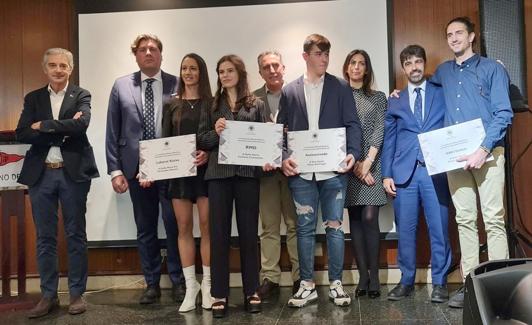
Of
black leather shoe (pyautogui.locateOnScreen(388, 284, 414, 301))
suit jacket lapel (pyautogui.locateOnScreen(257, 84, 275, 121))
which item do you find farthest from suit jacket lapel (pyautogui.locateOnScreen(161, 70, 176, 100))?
black leather shoe (pyautogui.locateOnScreen(388, 284, 414, 301))

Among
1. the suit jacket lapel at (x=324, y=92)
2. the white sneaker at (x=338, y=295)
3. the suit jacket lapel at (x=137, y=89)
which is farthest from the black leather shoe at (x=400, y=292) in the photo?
the suit jacket lapel at (x=137, y=89)

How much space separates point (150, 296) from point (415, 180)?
1894 mm

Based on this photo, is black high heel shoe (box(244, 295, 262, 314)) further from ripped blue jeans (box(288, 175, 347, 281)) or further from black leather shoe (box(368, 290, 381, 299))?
black leather shoe (box(368, 290, 381, 299))

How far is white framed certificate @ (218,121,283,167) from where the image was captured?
274 centimetres

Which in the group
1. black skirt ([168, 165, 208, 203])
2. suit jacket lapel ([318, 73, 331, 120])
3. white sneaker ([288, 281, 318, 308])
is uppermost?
suit jacket lapel ([318, 73, 331, 120])

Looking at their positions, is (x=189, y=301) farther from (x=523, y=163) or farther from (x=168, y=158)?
(x=523, y=163)

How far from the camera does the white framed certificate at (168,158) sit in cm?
283

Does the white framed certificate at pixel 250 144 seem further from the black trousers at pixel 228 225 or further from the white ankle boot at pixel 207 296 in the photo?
the white ankle boot at pixel 207 296

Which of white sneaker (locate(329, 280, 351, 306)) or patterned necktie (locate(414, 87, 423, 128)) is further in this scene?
patterned necktie (locate(414, 87, 423, 128))

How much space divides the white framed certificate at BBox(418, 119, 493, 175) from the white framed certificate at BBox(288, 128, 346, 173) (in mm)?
502

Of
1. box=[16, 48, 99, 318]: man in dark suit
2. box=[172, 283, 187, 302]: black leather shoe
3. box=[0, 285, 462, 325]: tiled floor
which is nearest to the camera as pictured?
box=[0, 285, 462, 325]: tiled floor

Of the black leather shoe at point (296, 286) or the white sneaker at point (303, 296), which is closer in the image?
the white sneaker at point (303, 296)

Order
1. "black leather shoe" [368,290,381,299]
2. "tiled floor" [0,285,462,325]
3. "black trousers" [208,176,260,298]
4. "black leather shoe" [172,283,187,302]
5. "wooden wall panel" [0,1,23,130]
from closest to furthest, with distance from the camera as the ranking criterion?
"tiled floor" [0,285,462,325] → "black trousers" [208,176,260,298] → "black leather shoe" [368,290,381,299] → "black leather shoe" [172,283,187,302] → "wooden wall panel" [0,1,23,130]

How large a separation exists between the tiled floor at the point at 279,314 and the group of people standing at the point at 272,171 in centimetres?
8
